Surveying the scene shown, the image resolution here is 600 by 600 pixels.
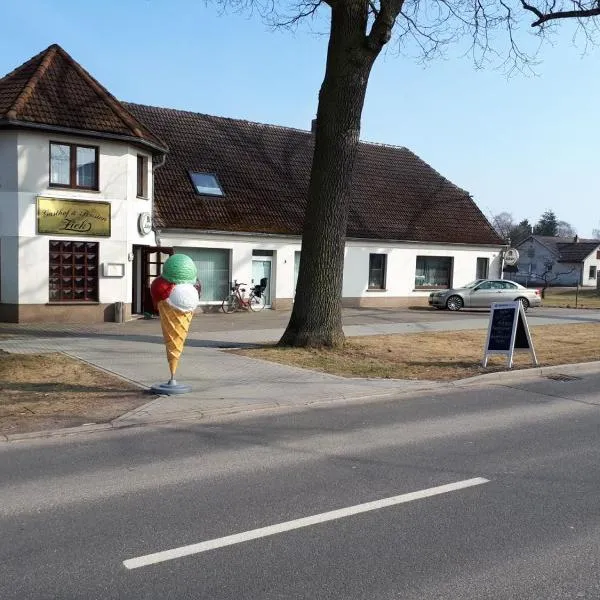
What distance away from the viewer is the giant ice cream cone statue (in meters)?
8.95

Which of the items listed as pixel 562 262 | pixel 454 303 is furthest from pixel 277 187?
pixel 562 262

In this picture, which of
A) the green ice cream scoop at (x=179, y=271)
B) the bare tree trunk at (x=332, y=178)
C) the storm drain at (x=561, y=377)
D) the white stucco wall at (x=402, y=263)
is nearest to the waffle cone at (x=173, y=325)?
the green ice cream scoop at (x=179, y=271)

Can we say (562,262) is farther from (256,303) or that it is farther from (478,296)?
(256,303)

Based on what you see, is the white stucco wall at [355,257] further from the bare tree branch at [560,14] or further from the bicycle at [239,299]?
the bare tree branch at [560,14]

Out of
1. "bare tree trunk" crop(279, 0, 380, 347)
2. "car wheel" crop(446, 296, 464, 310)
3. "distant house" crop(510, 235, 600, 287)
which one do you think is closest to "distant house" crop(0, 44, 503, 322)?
"car wheel" crop(446, 296, 464, 310)

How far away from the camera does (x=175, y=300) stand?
895 cm

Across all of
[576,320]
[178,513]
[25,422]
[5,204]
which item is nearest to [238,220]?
[5,204]

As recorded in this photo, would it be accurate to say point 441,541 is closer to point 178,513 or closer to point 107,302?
point 178,513

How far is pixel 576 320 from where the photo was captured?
23391 mm

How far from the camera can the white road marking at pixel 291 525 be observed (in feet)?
13.4

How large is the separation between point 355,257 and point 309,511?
73.6ft

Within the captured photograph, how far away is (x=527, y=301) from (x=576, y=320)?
13.9 feet

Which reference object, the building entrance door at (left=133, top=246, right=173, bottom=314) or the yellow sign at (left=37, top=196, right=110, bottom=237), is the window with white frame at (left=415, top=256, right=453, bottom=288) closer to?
the building entrance door at (left=133, top=246, right=173, bottom=314)

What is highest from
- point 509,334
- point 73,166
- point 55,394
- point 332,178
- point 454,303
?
point 73,166
